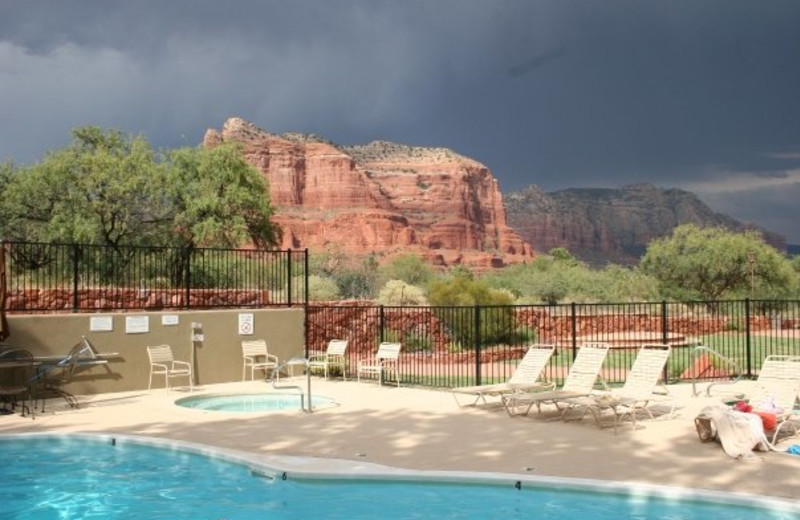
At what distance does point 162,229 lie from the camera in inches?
1374

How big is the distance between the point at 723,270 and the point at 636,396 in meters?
39.4

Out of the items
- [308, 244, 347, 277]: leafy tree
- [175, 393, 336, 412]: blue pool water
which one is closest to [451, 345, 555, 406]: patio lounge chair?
[175, 393, 336, 412]: blue pool water

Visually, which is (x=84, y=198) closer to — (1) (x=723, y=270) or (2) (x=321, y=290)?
(2) (x=321, y=290)

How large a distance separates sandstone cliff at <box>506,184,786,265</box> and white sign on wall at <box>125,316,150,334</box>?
132 meters

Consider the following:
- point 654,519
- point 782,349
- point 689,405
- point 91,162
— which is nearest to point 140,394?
point 689,405

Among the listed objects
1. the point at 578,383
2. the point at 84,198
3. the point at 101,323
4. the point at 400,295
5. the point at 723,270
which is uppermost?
the point at 84,198

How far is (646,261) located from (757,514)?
47.6 m

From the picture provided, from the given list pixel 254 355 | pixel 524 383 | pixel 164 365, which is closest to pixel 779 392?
pixel 524 383

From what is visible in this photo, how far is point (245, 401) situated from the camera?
48.0ft

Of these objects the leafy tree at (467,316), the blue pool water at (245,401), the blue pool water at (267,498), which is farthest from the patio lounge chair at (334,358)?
the blue pool water at (267,498)

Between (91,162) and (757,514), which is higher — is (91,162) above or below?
above

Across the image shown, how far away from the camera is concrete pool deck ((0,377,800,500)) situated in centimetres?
792

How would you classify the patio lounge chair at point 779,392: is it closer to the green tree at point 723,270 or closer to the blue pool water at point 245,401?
the blue pool water at point 245,401

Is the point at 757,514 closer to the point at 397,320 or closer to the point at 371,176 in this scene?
the point at 397,320
